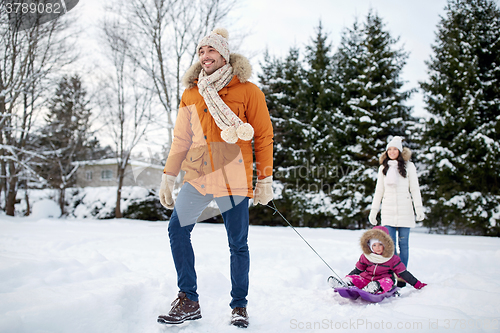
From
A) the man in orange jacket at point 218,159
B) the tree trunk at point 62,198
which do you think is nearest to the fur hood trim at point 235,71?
the man in orange jacket at point 218,159

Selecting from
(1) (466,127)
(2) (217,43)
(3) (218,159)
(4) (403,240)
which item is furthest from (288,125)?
(3) (218,159)

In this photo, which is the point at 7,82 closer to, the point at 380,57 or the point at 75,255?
the point at 75,255

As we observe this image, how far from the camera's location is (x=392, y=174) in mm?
4238

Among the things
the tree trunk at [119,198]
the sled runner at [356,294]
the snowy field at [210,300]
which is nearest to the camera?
the snowy field at [210,300]

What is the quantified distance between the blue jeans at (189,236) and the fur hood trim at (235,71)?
0.81m

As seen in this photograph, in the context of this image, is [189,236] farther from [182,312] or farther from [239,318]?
[239,318]

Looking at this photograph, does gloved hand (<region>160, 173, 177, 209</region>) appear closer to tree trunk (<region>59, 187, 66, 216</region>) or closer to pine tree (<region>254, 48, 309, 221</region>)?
pine tree (<region>254, 48, 309, 221</region>)

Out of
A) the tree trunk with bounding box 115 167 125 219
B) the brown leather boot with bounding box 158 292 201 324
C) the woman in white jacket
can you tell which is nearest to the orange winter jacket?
the brown leather boot with bounding box 158 292 201 324

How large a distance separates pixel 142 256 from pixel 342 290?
256cm

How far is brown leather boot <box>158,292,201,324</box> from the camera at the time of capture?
1.96m

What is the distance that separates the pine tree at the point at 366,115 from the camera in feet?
39.1

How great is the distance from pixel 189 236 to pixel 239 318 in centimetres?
64

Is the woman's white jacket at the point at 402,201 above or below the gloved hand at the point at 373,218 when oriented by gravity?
above

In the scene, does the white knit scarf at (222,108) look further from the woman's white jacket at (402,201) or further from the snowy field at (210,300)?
the woman's white jacket at (402,201)
